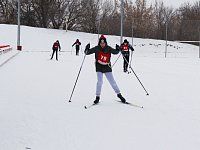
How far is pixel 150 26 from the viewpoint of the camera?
4400 cm

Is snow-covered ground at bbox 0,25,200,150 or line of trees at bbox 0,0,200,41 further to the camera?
line of trees at bbox 0,0,200,41

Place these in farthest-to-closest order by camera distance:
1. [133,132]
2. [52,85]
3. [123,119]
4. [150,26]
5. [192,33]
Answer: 1. [150,26]
2. [192,33]
3. [52,85]
4. [123,119]
5. [133,132]

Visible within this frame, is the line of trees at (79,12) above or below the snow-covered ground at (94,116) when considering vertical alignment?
above

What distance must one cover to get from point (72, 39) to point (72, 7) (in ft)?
43.1

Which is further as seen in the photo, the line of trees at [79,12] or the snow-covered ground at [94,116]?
the line of trees at [79,12]

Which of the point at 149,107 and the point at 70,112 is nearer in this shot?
the point at 70,112

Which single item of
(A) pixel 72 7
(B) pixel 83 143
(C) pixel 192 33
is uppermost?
(A) pixel 72 7

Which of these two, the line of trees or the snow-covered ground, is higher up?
the line of trees

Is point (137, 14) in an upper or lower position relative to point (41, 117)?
upper

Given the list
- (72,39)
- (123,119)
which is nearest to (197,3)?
(72,39)

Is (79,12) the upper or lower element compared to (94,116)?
upper

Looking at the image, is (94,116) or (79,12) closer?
(94,116)

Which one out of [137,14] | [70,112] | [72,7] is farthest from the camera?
[72,7]

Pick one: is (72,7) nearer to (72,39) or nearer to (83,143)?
(72,39)
